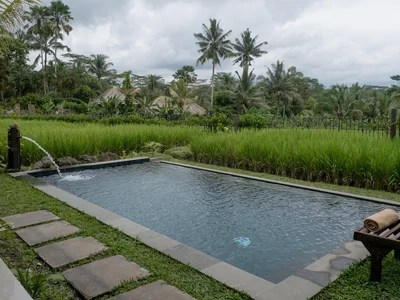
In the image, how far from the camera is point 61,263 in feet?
8.70

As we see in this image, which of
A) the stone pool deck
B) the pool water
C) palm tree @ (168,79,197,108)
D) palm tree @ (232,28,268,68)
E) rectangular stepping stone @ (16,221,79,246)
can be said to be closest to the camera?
the stone pool deck

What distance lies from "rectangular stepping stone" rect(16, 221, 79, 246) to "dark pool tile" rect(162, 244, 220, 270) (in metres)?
1.13

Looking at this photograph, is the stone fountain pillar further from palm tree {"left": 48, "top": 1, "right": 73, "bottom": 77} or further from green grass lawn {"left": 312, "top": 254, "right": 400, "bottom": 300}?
palm tree {"left": 48, "top": 1, "right": 73, "bottom": 77}

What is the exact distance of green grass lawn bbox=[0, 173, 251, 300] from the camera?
7.45 feet

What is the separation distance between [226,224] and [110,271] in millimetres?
1901

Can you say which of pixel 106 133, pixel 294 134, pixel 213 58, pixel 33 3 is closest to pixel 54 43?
pixel 213 58

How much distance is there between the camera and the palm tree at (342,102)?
28781 millimetres

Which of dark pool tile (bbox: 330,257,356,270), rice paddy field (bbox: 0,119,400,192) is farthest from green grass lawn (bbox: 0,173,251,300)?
rice paddy field (bbox: 0,119,400,192)

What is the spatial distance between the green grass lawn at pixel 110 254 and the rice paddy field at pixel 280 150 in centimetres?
304

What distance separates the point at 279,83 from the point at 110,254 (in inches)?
1430

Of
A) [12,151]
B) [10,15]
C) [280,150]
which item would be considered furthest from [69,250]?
[280,150]

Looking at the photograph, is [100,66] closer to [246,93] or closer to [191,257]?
[246,93]

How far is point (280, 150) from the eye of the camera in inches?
288

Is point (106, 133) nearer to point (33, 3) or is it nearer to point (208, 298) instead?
Answer: point (33, 3)
